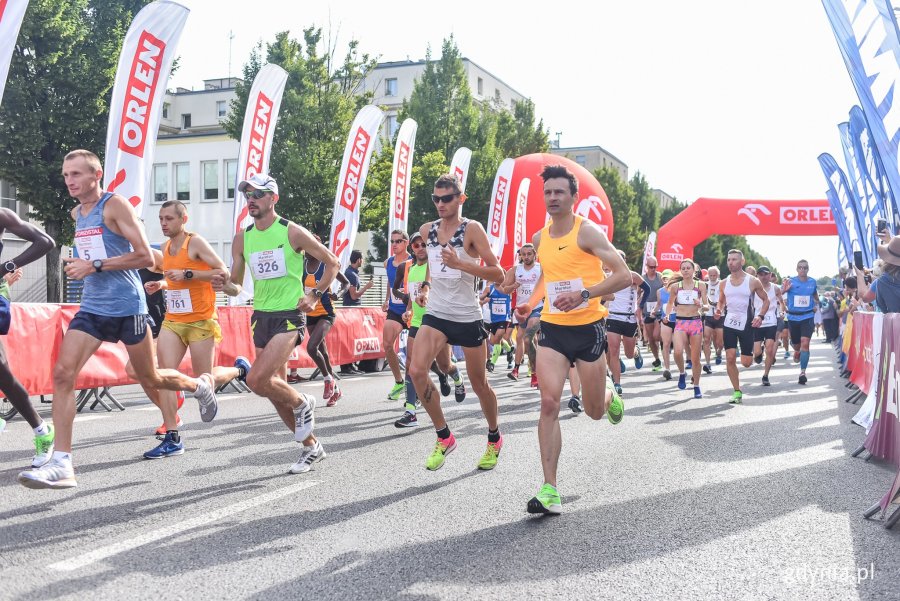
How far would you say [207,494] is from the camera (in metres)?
5.70

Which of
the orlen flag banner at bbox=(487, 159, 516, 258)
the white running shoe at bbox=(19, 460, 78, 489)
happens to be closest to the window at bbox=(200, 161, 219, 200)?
the orlen flag banner at bbox=(487, 159, 516, 258)

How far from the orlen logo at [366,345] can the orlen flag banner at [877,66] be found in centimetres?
1036

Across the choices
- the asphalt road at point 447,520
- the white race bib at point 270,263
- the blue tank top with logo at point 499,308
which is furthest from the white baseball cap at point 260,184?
the blue tank top with logo at point 499,308

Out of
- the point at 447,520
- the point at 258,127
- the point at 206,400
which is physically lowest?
the point at 447,520

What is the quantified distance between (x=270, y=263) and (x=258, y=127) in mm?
9767

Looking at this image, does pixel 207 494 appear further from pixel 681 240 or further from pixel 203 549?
pixel 681 240

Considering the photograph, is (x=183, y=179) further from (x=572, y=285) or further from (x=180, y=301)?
(x=572, y=285)

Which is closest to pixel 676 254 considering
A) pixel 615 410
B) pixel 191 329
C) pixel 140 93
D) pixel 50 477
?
pixel 140 93

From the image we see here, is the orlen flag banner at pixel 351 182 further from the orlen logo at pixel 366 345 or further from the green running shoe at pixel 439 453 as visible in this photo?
the green running shoe at pixel 439 453

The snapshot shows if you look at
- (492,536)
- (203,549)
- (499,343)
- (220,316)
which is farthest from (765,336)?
(203,549)

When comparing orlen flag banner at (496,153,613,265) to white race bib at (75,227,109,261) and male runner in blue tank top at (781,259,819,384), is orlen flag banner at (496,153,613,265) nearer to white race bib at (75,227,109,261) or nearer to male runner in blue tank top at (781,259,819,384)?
male runner in blue tank top at (781,259,819,384)

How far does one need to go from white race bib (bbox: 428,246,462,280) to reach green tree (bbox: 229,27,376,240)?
28935mm

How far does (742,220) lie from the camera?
3753 cm

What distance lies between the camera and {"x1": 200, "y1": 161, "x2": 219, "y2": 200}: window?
47.2 m
